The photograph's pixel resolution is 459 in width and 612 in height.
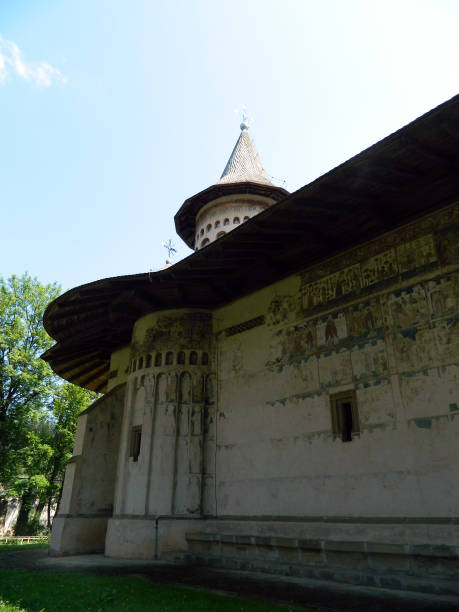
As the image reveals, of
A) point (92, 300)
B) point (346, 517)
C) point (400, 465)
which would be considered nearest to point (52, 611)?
point (346, 517)

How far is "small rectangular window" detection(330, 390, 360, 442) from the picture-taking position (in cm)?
726

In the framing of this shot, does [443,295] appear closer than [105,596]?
No

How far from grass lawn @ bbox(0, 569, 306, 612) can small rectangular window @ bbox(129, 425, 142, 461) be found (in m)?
3.50

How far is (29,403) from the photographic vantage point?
74.7ft

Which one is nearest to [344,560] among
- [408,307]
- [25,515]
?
[408,307]

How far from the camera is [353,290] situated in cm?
791

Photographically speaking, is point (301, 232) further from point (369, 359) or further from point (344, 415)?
point (344, 415)

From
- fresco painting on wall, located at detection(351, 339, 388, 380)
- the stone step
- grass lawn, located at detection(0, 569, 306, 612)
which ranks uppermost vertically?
fresco painting on wall, located at detection(351, 339, 388, 380)

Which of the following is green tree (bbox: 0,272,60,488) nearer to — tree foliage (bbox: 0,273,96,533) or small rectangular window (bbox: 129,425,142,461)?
tree foliage (bbox: 0,273,96,533)

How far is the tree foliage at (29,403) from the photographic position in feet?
72.9

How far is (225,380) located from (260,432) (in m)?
1.57

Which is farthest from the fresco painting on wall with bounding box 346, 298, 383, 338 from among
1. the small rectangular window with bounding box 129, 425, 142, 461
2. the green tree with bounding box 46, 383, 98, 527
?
Result: the green tree with bounding box 46, 383, 98, 527

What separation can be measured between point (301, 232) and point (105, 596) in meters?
6.34

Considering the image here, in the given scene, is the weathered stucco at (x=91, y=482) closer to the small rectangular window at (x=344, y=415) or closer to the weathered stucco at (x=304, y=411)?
the weathered stucco at (x=304, y=411)
